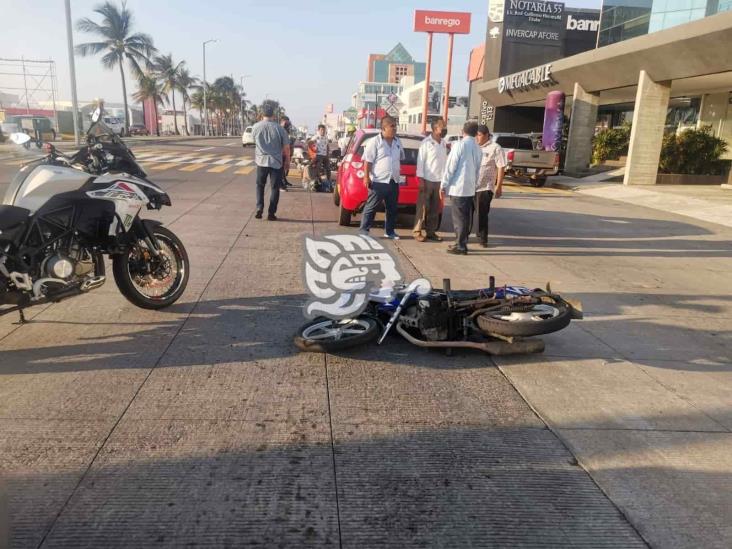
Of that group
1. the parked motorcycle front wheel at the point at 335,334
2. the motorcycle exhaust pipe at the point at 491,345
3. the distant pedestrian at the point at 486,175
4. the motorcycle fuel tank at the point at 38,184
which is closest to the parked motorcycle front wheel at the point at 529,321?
the motorcycle exhaust pipe at the point at 491,345

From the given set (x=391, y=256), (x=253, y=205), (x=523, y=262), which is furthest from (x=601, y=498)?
(x=253, y=205)

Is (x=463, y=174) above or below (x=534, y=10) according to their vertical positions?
below

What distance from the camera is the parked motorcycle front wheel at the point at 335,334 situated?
398 cm

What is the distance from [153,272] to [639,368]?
3.99 m

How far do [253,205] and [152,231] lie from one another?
714 cm

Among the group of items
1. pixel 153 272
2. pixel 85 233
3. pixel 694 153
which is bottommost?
pixel 153 272

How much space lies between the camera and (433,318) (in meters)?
4.11

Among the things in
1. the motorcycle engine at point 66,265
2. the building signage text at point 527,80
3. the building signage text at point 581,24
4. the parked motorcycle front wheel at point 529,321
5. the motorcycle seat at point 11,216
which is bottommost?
the parked motorcycle front wheel at point 529,321

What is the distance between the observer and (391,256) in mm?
4762

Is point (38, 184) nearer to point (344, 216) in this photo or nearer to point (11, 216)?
point (11, 216)

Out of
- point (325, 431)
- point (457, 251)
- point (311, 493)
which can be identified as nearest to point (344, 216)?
point (457, 251)

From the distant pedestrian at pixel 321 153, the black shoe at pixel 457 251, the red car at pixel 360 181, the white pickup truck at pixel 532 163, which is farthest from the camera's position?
the white pickup truck at pixel 532 163

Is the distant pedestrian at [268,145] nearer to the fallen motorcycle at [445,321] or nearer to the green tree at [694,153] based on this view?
the fallen motorcycle at [445,321]

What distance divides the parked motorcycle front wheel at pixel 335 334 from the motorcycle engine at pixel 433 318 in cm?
35
